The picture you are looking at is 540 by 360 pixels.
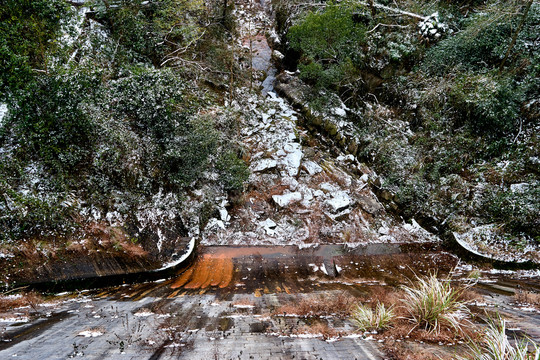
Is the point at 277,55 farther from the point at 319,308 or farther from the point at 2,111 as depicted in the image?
the point at 319,308

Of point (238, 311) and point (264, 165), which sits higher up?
point (264, 165)

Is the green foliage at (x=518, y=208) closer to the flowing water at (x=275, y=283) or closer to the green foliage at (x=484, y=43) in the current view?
the flowing water at (x=275, y=283)

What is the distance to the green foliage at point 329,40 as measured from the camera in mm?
10109

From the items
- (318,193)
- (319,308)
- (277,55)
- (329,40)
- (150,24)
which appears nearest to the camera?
(319,308)

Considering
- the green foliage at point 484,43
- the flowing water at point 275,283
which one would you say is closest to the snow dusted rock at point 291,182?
the flowing water at point 275,283

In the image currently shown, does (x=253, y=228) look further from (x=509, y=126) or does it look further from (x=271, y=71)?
(x=271, y=71)

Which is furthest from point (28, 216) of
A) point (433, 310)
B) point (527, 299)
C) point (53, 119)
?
point (527, 299)

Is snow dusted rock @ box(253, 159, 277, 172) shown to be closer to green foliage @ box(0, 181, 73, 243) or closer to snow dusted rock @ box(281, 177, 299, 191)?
snow dusted rock @ box(281, 177, 299, 191)

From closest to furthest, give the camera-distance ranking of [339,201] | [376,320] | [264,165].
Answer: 1. [376,320]
2. [339,201]
3. [264,165]

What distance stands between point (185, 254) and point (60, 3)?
664 centimetres

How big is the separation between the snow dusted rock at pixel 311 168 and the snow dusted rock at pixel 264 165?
1.17 metres

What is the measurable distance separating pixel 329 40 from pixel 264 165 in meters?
5.83

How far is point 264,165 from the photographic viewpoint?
376 inches

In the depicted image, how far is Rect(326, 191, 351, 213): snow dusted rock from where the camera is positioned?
28.3ft
